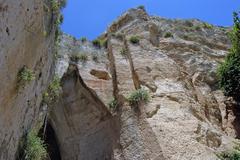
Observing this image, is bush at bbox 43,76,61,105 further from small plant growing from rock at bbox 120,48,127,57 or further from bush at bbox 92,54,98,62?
small plant growing from rock at bbox 120,48,127,57

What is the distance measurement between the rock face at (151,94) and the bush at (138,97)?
20 centimetres

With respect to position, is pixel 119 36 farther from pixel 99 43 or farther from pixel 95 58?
pixel 95 58

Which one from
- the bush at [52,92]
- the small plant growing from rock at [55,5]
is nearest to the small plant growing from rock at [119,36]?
the bush at [52,92]

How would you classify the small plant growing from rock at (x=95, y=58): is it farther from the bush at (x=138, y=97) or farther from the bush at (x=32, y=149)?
the bush at (x=32, y=149)

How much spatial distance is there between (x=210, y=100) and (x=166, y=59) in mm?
2235

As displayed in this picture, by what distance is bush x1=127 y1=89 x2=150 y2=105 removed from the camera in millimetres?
13018

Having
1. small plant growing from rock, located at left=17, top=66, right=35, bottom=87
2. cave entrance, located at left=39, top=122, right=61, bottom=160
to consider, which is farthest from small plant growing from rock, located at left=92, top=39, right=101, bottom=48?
small plant growing from rock, located at left=17, top=66, right=35, bottom=87

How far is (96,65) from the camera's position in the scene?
624 inches

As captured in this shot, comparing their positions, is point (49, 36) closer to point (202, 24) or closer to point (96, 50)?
point (96, 50)

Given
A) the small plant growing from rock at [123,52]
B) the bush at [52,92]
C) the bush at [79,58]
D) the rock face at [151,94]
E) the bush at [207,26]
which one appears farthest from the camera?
the bush at [207,26]

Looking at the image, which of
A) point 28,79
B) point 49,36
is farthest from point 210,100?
point 28,79

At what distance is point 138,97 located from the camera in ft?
42.9

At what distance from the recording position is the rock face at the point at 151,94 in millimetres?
11977

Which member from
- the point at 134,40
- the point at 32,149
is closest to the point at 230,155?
the point at 32,149
